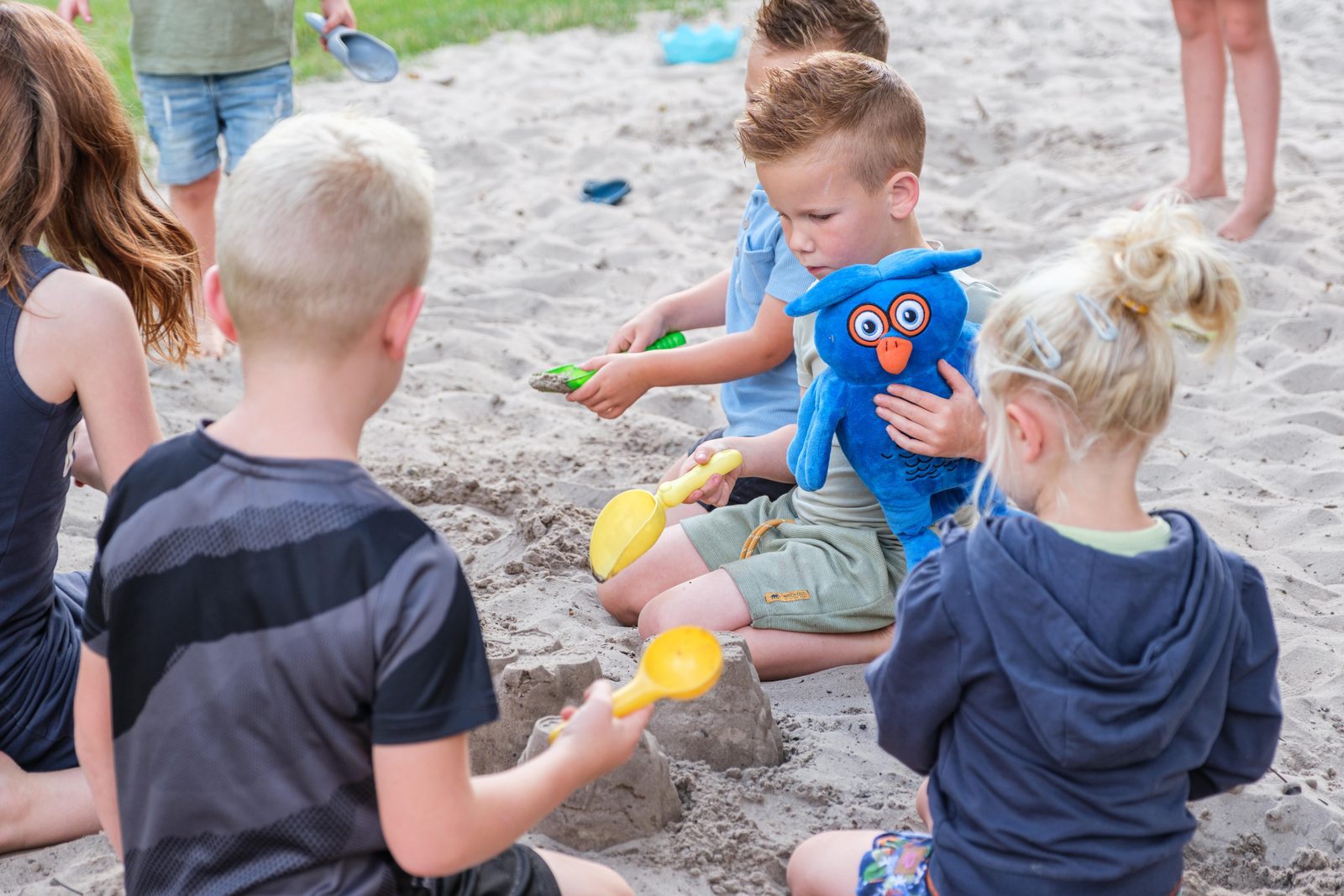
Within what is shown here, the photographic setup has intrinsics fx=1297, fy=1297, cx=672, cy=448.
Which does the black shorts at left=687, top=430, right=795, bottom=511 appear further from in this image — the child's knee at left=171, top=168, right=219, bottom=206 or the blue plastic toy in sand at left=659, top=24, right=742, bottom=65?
the blue plastic toy in sand at left=659, top=24, right=742, bottom=65

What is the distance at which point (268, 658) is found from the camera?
4.04 feet

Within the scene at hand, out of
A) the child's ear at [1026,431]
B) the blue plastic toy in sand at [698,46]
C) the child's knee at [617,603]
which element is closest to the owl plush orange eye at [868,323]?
the child's ear at [1026,431]

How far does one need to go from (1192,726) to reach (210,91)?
339cm

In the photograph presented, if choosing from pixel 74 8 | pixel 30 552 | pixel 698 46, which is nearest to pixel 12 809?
pixel 30 552

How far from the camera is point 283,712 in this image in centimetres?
124

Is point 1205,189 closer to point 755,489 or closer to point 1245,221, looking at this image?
point 1245,221

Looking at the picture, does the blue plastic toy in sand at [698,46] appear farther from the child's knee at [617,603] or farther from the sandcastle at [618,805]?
the sandcastle at [618,805]

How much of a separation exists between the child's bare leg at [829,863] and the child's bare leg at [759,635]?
611 millimetres

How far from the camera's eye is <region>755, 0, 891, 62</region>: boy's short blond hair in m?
2.65

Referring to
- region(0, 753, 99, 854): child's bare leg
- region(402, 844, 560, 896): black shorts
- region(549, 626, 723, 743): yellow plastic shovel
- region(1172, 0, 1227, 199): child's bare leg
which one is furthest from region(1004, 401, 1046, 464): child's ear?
region(1172, 0, 1227, 199): child's bare leg

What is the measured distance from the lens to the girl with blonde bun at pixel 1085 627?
1.36m

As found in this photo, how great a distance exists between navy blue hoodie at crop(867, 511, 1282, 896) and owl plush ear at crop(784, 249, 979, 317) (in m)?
0.60

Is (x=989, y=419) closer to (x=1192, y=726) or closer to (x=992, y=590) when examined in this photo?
(x=992, y=590)

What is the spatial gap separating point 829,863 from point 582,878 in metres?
0.34
